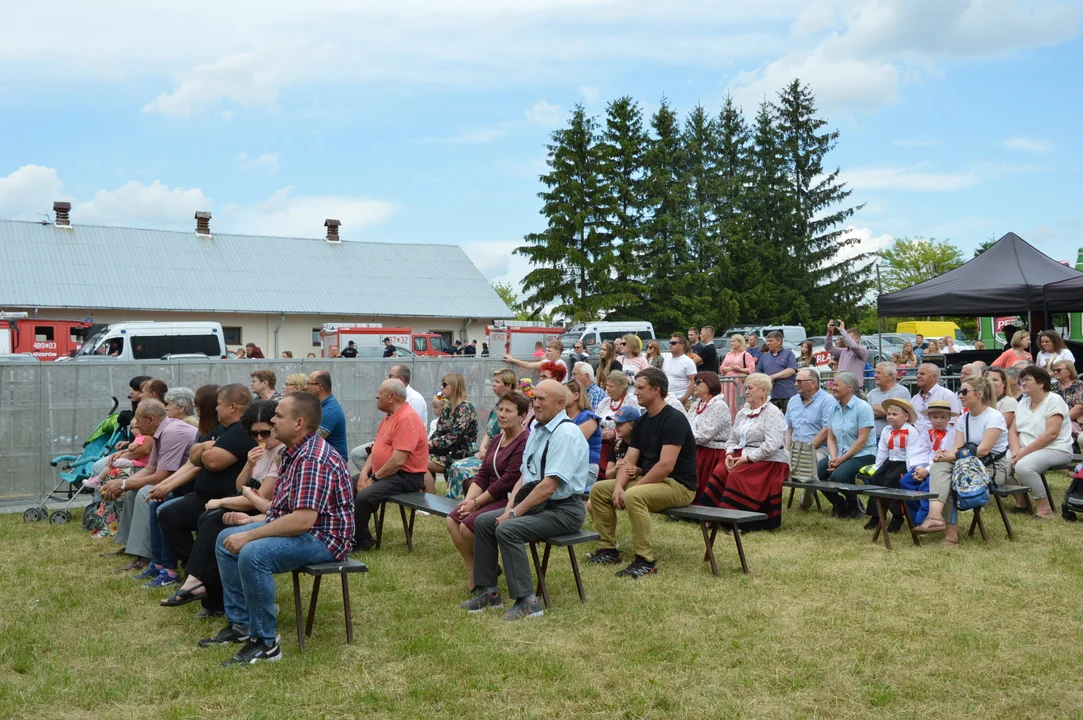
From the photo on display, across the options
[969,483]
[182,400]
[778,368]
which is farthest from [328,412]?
[778,368]

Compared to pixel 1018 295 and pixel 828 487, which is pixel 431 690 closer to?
pixel 828 487

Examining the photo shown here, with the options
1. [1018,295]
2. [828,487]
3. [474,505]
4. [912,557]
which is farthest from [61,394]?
[1018,295]

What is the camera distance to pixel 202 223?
39906mm

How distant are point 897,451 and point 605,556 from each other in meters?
2.87

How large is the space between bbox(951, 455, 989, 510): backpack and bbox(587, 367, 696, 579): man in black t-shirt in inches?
86.4

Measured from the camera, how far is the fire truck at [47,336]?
25438 millimetres

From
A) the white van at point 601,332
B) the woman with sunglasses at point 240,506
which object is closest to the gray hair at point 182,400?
the woman with sunglasses at point 240,506

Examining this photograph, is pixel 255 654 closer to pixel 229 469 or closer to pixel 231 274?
pixel 229 469

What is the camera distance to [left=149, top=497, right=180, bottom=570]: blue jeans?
6684mm

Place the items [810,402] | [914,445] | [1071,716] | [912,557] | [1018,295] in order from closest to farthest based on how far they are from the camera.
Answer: [1071,716] → [912,557] → [914,445] → [810,402] → [1018,295]

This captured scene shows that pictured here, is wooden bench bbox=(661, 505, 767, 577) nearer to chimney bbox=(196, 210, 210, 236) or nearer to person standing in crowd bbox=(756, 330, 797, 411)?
person standing in crowd bbox=(756, 330, 797, 411)

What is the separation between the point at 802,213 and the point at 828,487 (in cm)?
3855

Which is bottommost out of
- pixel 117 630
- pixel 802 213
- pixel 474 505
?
pixel 117 630

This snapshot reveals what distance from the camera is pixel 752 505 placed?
823 cm
